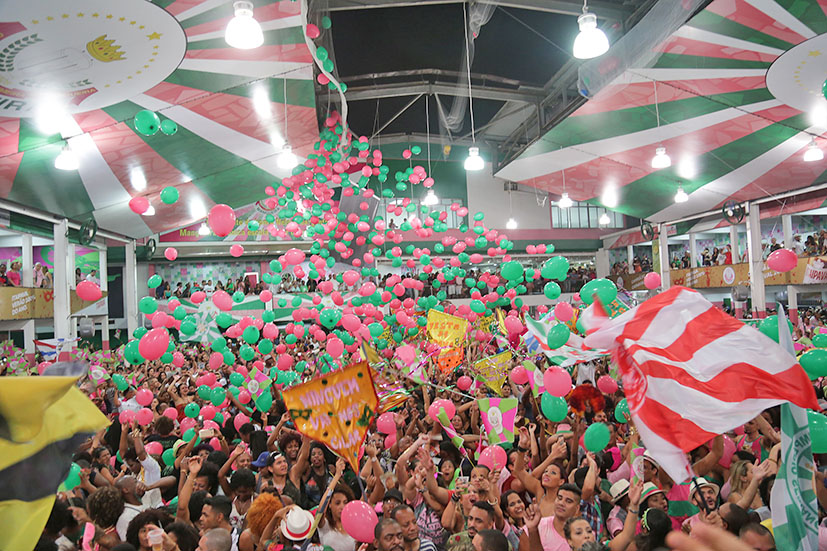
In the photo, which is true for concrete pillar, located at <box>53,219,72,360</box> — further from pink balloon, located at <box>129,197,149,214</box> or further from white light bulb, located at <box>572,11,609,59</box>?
white light bulb, located at <box>572,11,609,59</box>

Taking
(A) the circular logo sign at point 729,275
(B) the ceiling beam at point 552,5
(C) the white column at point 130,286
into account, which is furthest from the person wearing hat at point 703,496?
(C) the white column at point 130,286

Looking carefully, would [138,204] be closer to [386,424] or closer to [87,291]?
[87,291]

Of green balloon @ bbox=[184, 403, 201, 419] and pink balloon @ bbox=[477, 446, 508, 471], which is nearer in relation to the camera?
pink balloon @ bbox=[477, 446, 508, 471]

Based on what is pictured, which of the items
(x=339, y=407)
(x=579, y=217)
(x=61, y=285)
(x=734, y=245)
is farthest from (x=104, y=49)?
(x=579, y=217)

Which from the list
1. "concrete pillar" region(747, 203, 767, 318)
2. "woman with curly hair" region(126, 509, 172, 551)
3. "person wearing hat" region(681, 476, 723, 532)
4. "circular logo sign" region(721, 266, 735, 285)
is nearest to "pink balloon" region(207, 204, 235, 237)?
"woman with curly hair" region(126, 509, 172, 551)

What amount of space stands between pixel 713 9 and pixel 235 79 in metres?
5.28

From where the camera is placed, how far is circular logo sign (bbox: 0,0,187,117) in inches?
181

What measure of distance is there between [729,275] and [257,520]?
1558cm

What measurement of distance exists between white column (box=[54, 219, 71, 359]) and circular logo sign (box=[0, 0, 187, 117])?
20.5 ft

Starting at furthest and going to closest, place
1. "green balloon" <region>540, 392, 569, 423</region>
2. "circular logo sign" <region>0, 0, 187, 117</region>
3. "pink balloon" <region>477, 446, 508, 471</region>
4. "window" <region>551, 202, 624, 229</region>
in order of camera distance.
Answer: "window" <region>551, 202, 624, 229</region>
"circular logo sign" <region>0, 0, 187, 117</region>
"green balloon" <region>540, 392, 569, 423</region>
"pink balloon" <region>477, 446, 508, 471</region>

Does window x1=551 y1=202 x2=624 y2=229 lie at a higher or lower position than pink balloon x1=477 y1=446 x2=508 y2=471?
higher

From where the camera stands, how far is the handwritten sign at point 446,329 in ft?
27.8

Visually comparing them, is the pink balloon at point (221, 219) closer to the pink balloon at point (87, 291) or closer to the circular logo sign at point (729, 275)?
the pink balloon at point (87, 291)

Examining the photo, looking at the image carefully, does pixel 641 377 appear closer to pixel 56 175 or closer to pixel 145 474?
pixel 145 474
